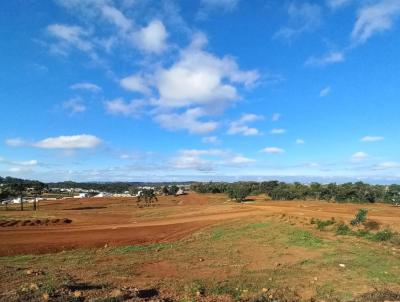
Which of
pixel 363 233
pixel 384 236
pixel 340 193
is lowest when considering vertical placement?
pixel 363 233

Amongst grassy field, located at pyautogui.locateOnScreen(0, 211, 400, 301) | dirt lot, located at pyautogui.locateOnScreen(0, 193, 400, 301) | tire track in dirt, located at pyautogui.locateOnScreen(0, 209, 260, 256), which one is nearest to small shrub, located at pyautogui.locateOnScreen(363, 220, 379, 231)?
dirt lot, located at pyautogui.locateOnScreen(0, 193, 400, 301)

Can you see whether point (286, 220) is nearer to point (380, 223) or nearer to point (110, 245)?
point (380, 223)

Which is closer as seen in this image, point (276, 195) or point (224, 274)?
point (224, 274)

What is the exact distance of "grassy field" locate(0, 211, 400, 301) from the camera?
13.7m

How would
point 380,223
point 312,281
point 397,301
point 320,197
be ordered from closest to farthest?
1. point 397,301
2. point 312,281
3. point 380,223
4. point 320,197

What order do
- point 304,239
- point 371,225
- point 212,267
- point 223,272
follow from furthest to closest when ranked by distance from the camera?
point 371,225 < point 304,239 < point 212,267 < point 223,272

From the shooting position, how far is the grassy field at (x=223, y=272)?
538 inches

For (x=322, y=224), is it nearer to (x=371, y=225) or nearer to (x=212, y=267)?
(x=371, y=225)

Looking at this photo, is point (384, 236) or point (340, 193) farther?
point (340, 193)

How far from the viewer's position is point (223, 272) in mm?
18844

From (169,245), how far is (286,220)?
1632 cm

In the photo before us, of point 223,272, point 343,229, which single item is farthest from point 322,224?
point 223,272

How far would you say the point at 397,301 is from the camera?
12.1 m

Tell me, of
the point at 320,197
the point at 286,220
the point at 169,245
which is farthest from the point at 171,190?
the point at 169,245
